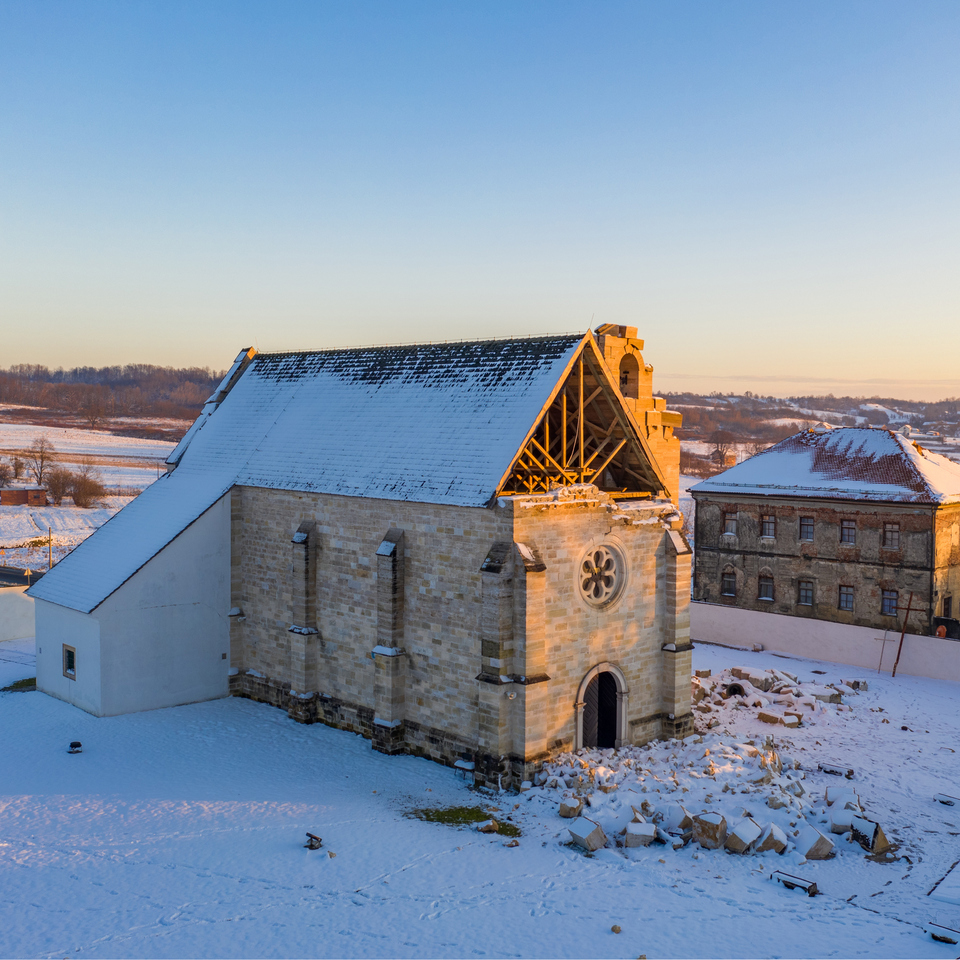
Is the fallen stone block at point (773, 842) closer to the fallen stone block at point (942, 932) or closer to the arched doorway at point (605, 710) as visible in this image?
the fallen stone block at point (942, 932)

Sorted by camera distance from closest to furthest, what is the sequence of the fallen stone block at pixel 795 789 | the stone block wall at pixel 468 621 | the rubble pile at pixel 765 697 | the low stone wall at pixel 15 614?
the fallen stone block at pixel 795 789 < the stone block wall at pixel 468 621 < the rubble pile at pixel 765 697 < the low stone wall at pixel 15 614

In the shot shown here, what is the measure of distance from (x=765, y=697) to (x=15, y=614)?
2930 cm

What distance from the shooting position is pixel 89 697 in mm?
24766

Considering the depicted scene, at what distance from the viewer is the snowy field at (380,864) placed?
13922 millimetres

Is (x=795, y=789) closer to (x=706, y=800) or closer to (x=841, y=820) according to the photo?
(x=841, y=820)

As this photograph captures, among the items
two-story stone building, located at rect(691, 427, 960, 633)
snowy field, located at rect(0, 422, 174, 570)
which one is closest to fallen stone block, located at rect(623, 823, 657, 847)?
two-story stone building, located at rect(691, 427, 960, 633)

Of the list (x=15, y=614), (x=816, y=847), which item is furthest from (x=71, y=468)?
(x=816, y=847)

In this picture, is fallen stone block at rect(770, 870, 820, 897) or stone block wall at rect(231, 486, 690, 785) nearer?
fallen stone block at rect(770, 870, 820, 897)

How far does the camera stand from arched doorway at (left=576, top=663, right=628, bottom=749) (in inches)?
866

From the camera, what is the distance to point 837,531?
123 ft

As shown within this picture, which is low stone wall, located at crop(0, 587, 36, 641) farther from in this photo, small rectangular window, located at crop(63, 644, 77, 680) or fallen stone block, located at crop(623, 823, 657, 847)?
fallen stone block, located at crop(623, 823, 657, 847)

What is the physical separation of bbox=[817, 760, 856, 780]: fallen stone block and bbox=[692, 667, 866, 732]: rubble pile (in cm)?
313

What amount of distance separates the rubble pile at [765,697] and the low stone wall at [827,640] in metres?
3.00

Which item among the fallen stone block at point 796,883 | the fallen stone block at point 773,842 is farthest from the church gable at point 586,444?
the fallen stone block at point 796,883
